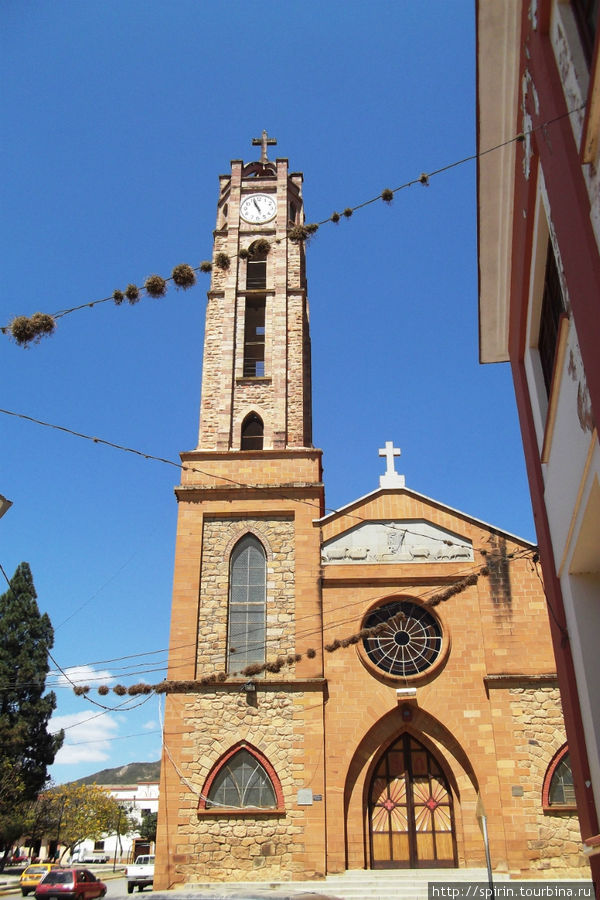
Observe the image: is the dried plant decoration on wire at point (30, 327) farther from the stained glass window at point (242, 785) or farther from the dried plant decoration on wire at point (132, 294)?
the stained glass window at point (242, 785)

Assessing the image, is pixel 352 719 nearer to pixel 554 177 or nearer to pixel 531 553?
pixel 531 553

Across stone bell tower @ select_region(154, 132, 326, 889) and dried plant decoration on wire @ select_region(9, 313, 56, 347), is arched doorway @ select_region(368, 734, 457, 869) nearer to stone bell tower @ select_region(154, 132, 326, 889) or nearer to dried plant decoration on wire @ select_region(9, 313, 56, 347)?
stone bell tower @ select_region(154, 132, 326, 889)

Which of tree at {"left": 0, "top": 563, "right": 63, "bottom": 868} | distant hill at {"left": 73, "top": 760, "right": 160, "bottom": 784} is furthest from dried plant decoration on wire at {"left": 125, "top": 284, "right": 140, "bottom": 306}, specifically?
distant hill at {"left": 73, "top": 760, "right": 160, "bottom": 784}

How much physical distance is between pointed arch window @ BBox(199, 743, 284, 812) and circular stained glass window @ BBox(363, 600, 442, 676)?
3554 millimetres

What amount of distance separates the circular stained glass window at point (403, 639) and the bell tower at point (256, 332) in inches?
213

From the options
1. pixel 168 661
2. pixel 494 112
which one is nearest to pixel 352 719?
pixel 168 661

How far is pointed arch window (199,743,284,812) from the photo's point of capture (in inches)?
649

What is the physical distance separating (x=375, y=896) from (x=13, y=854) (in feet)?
174

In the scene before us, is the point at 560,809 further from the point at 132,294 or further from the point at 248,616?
the point at 132,294

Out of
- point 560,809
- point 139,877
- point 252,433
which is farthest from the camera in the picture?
point 139,877

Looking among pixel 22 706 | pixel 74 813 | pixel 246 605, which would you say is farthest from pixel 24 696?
pixel 246 605

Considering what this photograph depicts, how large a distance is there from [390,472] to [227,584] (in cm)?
537

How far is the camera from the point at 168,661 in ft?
59.1

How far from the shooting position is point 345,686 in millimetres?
17641
